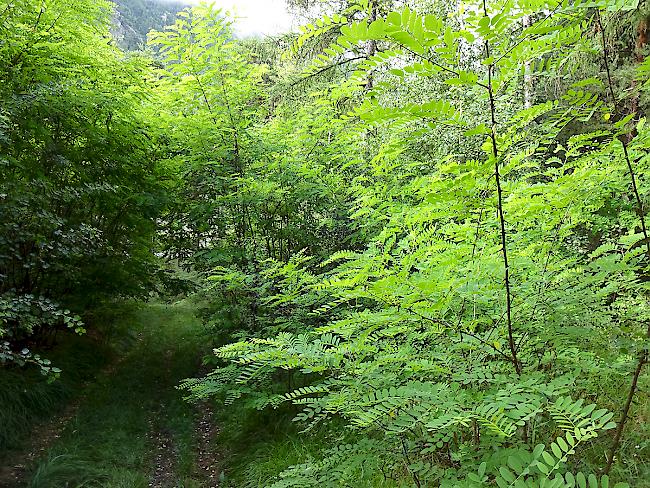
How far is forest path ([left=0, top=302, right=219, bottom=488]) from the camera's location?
529 centimetres

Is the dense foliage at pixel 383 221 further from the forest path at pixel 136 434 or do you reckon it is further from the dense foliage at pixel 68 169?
the forest path at pixel 136 434

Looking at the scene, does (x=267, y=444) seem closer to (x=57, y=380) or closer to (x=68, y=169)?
(x=57, y=380)

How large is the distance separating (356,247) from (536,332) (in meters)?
4.61

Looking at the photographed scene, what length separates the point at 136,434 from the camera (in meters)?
6.59

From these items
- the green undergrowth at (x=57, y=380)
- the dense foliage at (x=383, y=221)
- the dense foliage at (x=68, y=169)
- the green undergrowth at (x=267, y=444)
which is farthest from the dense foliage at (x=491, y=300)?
the green undergrowth at (x=57, y=380)

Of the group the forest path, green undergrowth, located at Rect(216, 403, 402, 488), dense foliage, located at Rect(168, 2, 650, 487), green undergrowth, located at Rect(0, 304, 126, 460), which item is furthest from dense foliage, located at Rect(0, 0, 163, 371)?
dense foliage, located at Rect(168, 2, 650, 487)

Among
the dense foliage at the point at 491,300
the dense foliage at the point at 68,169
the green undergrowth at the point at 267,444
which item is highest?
the dense foliage at the point at 68,169

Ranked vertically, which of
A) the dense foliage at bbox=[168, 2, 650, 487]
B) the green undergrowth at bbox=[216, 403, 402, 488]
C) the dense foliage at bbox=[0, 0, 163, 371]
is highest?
the dense foliage at bbox=[0, 0, 163, 371]

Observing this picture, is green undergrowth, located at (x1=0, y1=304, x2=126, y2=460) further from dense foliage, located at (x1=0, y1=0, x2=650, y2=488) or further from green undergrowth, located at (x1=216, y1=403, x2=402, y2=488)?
green undergrowth, located at (x1=216, y1=403, x2=402, y2=488)

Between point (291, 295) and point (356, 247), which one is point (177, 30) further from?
point (291, 295)

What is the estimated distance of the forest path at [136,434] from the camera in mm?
5293

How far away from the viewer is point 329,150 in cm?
675

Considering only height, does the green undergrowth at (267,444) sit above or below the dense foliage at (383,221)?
below

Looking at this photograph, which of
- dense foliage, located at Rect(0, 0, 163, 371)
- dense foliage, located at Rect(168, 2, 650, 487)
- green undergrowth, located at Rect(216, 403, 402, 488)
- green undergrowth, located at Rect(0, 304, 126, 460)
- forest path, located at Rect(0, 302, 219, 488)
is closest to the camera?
dense foliage, located at Rect(168, 2, 650, 487)
